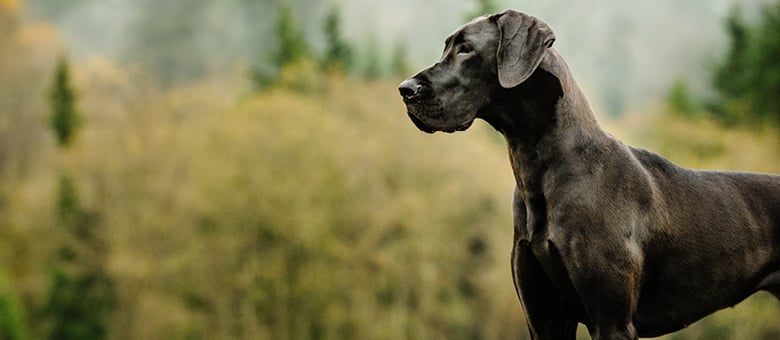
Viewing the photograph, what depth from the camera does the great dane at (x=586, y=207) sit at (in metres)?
3.83

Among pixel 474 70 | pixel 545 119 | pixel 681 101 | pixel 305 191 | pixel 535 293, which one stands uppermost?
pixel 474 70

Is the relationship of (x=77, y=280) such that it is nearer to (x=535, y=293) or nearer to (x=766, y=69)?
(x=766, y=69)

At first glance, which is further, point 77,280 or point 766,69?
point 766,69

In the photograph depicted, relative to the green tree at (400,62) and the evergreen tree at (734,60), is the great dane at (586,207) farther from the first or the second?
the evergreen tree at (734,60)

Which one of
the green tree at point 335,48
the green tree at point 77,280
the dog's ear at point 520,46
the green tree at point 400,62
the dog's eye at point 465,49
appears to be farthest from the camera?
the green tree at point 335,48

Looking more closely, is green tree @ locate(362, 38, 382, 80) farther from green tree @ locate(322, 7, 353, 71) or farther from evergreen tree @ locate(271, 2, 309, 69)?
evergreen tree @ locate(271, 2, 309, 69)

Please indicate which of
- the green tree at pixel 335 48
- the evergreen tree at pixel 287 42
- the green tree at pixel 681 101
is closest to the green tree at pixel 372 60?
the green tree at pixel 335 48

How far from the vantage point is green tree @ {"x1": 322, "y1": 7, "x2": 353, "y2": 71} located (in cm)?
5159

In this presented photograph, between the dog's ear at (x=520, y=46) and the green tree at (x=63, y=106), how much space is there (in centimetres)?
4366

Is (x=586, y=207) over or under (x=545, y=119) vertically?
under

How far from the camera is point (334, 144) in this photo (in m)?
36.5

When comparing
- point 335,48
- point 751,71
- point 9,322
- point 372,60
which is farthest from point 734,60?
point 9,322

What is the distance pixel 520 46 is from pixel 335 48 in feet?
164

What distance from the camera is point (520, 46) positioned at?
3787mm
